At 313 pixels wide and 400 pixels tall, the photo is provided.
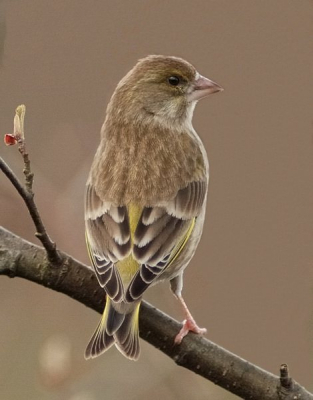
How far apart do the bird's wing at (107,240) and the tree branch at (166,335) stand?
0.37ft

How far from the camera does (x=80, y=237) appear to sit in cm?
688

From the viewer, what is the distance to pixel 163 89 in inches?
282

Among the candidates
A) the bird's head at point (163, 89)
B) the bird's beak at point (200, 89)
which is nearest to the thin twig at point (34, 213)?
the bird's head at point (163, 89)

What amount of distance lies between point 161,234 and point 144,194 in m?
0.28

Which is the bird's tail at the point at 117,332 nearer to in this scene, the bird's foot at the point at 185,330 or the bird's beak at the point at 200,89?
the bird's foot at the point at 185,330

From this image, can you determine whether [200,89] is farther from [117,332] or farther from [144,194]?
[117,332]

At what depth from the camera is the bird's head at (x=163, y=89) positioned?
708 centimetres

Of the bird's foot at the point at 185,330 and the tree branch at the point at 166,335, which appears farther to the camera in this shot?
the bird's foot at the point at 185,330

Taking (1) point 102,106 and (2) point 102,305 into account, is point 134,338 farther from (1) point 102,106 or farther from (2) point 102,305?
(1) point 102,106

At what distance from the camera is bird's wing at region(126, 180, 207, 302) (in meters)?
5.59

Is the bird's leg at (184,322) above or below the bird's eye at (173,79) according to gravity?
below

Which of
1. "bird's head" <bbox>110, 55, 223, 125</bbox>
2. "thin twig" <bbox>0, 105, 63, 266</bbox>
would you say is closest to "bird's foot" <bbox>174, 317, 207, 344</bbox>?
"thin twig" <bbox>0, 105, 63, 266</bbox>

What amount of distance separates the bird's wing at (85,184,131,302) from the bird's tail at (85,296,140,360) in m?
0.08

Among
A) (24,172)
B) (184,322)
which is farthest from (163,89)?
(24,172)
